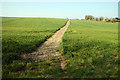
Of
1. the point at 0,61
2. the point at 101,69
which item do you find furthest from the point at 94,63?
the point at 0,61

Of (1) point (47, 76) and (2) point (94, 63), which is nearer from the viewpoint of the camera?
(1) point (47, 76)

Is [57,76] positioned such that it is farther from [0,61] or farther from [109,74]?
[0,61]

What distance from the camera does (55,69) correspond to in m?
5.94

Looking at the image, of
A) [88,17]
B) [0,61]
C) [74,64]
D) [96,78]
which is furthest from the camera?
[88,17]

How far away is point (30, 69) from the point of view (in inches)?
240

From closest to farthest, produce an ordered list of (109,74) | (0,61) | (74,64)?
(109,74) → (74,64) → (0,61)

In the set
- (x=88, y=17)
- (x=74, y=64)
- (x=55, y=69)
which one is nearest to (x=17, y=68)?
(x=55, y=69)

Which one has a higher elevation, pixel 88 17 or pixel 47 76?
pixel 88 17

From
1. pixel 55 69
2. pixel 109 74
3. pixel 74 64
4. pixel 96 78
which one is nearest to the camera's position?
pixel 96 78

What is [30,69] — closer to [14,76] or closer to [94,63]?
[14,76]

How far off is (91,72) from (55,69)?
7.21 feet

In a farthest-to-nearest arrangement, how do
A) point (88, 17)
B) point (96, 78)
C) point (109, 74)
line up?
point (88, 17), point (109, 74), point (96, 78)

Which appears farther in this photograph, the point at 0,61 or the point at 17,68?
the point at 0,61

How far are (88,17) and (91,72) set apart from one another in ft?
504
